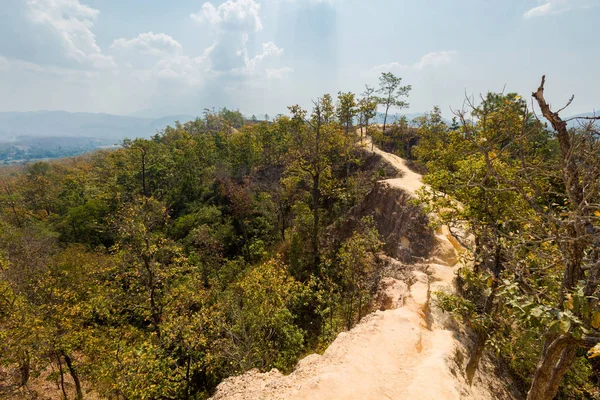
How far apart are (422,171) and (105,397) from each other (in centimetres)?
4076

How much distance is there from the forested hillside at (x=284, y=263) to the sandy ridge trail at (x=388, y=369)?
136 centimetres

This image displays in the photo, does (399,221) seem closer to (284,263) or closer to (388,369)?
(284,263)

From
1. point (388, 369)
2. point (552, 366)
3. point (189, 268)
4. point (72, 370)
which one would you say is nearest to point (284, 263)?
point (189, 268)

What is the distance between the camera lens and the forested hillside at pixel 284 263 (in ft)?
19.5

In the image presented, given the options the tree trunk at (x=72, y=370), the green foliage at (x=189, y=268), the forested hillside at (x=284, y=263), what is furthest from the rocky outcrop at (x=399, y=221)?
the tree trunk at (x=72, y=370)

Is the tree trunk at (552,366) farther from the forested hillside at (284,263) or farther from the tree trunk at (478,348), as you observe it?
the tree trunk at (478,348)

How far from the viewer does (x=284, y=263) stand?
Result: 32.8 meters

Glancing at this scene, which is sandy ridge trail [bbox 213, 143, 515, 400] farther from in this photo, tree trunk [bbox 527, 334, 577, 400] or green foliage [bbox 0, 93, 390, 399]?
green foliage [bbox 0, 93, 390, 399]

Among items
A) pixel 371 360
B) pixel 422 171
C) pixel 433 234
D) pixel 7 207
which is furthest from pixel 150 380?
pixel 7 207

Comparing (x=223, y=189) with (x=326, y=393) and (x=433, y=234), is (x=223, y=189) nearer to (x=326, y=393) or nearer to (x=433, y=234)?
(x=433, y=234)

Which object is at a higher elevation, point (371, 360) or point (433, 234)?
point (433, 234)

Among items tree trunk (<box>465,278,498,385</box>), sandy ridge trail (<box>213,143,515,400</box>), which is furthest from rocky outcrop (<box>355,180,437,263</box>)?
tree trunk (<box>465,278,498,385</box>)

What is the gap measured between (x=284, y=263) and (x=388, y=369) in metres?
23.5

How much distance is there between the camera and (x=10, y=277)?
74.8 ft
